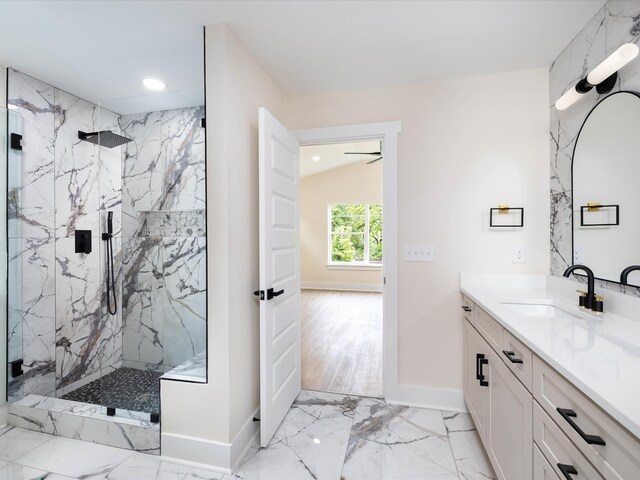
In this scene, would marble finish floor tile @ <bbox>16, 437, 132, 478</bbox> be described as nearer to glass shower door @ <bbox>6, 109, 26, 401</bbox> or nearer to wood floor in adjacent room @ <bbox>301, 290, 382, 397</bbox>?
glass shower door @ <bbox>6, 109, 26, 401</bbox>

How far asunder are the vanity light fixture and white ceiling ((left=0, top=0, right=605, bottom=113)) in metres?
0.38

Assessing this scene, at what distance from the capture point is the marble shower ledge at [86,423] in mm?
1810

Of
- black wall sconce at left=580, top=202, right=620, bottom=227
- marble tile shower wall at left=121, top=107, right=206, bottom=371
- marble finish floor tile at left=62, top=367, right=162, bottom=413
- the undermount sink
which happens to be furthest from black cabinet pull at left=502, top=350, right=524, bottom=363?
marble finish floor tile at left=62, top=367, right=162, bottom=413

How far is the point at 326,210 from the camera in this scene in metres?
7.47

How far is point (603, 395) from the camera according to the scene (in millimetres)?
726

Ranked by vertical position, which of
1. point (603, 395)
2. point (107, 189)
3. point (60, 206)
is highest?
point (107, 189)

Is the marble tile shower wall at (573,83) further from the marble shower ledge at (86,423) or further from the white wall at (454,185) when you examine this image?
the marble shower ledge at (86,423)

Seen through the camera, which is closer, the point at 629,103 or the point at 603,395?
the point at 603,395

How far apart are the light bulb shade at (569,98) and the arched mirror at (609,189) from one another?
0.40ft

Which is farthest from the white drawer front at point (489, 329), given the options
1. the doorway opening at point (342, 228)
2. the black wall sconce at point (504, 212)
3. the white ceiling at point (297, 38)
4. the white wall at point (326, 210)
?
the white wall at point (326, 210)

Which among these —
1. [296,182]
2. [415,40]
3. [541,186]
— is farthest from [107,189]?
[541,186]

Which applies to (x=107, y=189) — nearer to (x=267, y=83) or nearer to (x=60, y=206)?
(x=60, y=206)

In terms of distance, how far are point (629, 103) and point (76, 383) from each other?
13.6ft

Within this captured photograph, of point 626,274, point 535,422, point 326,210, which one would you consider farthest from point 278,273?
point 326,210
